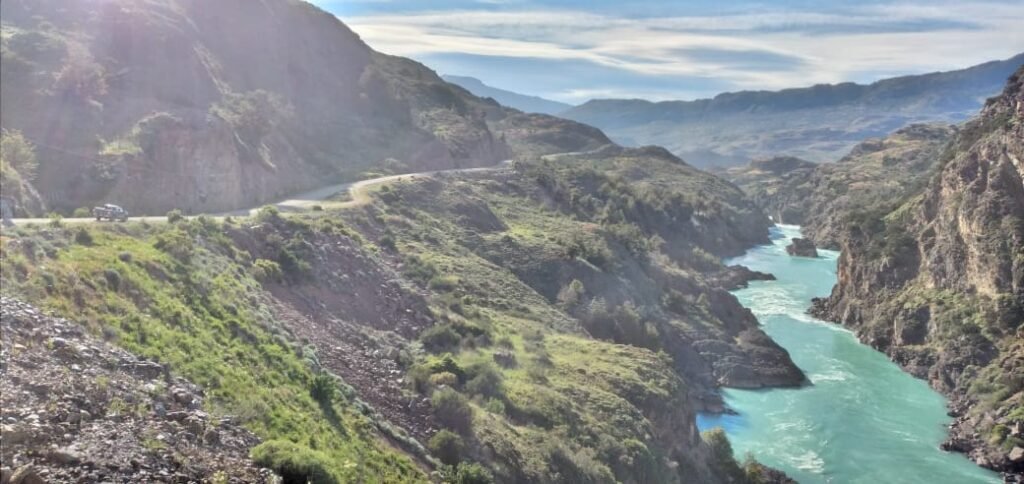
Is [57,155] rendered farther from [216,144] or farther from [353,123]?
[353,123]

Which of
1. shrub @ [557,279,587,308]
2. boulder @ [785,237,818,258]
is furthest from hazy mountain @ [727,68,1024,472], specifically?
boulder @ [785,237,818,258]

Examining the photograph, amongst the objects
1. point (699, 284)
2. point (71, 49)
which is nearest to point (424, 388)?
point (71, 49)

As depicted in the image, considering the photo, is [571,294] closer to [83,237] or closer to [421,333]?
[421,333]

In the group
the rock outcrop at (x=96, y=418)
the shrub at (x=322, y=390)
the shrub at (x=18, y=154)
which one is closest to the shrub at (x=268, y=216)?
the shrub at (x=18, y=154)

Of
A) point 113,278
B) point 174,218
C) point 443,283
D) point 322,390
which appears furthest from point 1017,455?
point 113,278

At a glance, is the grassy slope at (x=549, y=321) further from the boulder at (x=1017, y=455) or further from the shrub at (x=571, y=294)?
the boulder at (x=1017, y=455)

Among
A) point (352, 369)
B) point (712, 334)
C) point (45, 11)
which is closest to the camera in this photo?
point (352, 369)
